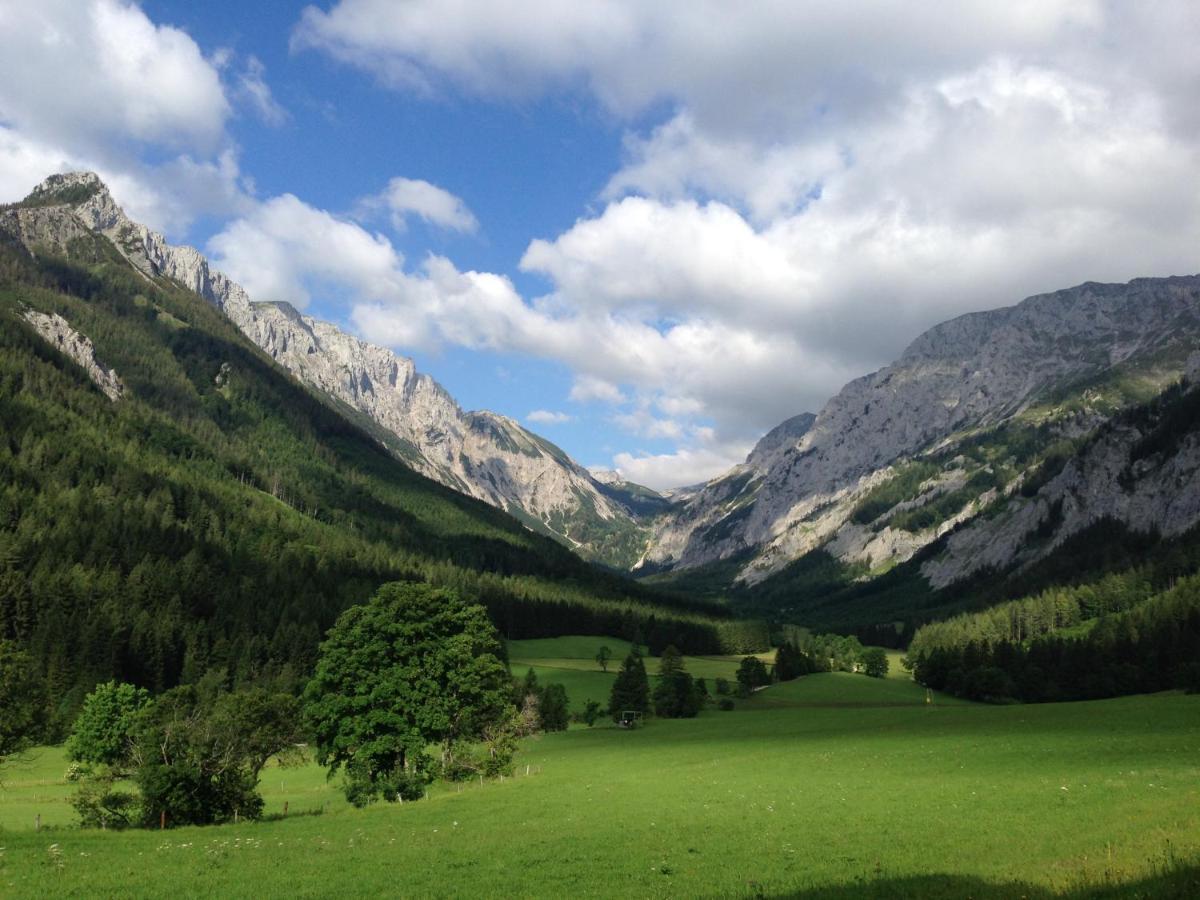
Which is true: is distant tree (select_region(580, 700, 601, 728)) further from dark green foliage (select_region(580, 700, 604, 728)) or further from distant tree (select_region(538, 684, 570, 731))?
distant tree (select_region(538, 684, 570, 731))

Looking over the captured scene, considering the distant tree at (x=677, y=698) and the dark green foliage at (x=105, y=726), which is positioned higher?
the dark green foliage at (x=105, y=726)

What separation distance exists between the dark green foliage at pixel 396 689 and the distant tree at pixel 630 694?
207 feet

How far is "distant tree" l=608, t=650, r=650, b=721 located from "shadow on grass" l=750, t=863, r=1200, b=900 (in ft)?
344

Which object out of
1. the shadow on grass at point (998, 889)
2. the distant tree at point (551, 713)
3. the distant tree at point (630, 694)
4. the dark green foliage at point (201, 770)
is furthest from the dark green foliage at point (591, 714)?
the shadow on grass at point (998, 889)

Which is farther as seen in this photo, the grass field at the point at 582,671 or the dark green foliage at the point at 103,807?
the grass field at the point at 582,671

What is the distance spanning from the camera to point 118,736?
74.9 metres

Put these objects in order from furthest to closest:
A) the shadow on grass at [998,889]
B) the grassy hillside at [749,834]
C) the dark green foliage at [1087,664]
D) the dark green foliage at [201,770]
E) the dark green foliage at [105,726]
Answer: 1. the dark green foliage at [1087,664]
2. the dark green foliage at [105,726]
3. the dark green foliage at [201,770]
4. the grassy hillside at [749,834]
5. the shadow on grass at [998,889]

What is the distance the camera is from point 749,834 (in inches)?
1225

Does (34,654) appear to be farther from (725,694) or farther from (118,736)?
(725,694)

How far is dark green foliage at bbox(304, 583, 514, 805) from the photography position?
54.2 m

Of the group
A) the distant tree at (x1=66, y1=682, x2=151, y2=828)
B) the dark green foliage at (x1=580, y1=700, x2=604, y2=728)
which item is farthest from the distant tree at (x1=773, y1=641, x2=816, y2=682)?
the distant tree at (x1=66, y1=682, x2=151, y2=828)

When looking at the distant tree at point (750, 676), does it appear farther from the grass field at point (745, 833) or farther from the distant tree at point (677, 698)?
the grass field at point (745, 833)

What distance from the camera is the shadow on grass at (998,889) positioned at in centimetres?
1552

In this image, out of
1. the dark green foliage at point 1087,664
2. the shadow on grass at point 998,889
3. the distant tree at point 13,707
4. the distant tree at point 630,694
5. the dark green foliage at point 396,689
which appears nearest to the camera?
the shadow on grass at point 998,889
